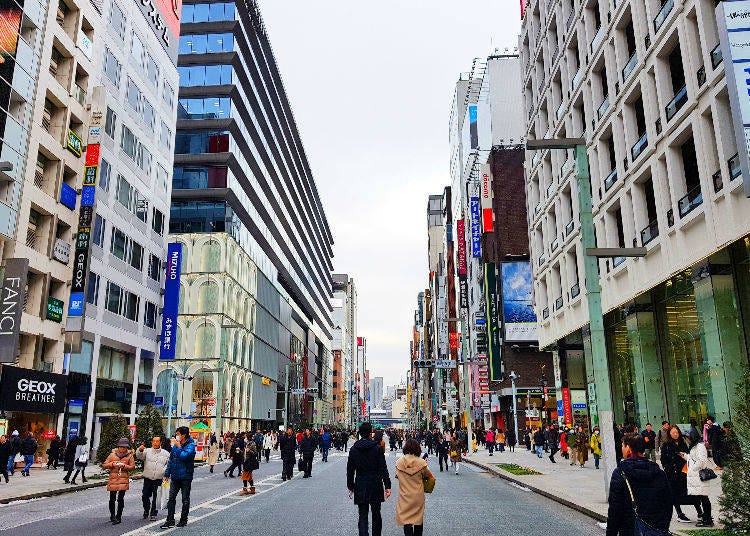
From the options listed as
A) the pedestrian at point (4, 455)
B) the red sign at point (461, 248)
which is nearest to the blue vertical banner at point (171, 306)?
the pedestrian at point (4, 455)

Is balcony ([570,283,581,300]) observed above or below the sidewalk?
above

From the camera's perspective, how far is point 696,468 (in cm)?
1067

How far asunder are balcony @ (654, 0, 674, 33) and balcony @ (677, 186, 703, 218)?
6.50 metres

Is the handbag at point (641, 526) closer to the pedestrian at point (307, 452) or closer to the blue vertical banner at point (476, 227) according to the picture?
the pedestrian at point (307, 452)

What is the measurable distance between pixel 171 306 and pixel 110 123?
48.0 feet

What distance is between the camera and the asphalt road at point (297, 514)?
Answer: 11.3 metres

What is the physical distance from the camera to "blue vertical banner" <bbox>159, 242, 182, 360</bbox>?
47469 millimetres

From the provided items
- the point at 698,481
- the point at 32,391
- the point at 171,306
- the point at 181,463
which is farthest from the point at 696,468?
the point at 171,306

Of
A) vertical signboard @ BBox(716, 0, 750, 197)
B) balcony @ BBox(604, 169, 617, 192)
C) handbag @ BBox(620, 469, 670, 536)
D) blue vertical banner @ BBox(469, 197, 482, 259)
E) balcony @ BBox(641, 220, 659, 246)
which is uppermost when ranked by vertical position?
blue vertical banner @ BBox(469, 197, 482, 259)

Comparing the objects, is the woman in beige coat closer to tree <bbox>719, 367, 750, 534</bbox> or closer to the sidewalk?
tree <bbox>719, 367, 750, 534</bbox>

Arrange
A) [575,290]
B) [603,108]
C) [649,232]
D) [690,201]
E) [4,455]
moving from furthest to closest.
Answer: [575,290] → [603,108] → [649,232] → [4,455] → [690,201]

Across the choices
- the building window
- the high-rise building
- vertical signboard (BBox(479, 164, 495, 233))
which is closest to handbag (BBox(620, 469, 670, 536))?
the high-rise building

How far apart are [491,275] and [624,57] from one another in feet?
121

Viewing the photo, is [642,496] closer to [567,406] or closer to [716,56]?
[716,56]
